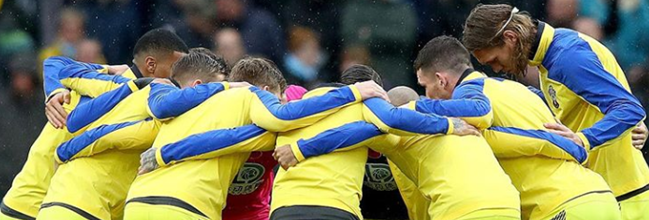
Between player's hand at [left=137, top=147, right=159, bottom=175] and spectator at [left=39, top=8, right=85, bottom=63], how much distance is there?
4.10 m

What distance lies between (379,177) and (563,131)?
3.93 ft

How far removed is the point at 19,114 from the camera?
10648 mm

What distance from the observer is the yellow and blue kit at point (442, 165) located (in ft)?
19.9

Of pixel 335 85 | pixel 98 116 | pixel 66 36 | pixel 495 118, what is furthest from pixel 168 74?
pixel 66 36

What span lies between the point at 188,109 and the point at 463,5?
3.66 metres

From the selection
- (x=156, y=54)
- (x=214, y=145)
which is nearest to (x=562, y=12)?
(x=156, y=54)

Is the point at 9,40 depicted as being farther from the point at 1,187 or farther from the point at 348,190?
the point at 348,190

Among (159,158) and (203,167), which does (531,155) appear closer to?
(203,167)

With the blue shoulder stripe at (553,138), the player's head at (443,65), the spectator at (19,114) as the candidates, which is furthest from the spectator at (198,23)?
the blue shoulder stripe at (553,138)

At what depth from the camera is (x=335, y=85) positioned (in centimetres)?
657

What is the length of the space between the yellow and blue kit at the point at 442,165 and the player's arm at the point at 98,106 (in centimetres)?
119

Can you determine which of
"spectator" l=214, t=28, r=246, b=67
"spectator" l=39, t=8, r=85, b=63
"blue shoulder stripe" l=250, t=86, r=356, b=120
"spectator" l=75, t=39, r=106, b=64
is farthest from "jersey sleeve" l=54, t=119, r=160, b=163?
"spectator" l=39, t=8, r=85, b=63

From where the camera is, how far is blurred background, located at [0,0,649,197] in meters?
9.46

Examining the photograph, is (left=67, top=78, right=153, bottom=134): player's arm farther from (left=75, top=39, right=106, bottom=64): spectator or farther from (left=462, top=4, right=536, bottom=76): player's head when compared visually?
(left=75, top=39, right=106, bottom=64): spectator
